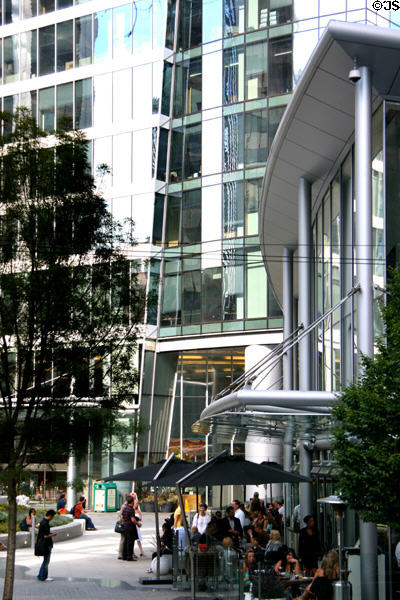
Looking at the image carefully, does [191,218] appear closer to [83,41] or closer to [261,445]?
[261,445]

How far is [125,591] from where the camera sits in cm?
1927

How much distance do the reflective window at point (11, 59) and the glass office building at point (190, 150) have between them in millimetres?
3637

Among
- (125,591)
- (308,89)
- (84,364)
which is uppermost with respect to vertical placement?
(308,89)

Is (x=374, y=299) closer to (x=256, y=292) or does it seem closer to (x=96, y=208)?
(x=96, y=208)

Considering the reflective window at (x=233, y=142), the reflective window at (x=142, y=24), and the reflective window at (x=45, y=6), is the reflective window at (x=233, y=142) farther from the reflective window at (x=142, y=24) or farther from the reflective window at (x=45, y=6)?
the reflective window at (x=45, y=6)

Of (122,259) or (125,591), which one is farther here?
(125,591)

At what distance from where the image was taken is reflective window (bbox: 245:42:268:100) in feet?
153

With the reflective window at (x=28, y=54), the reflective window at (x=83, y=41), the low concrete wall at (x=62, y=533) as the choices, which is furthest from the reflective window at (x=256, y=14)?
the low concrete wall at (x=62, y=533)

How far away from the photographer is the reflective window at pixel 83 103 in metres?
52.2

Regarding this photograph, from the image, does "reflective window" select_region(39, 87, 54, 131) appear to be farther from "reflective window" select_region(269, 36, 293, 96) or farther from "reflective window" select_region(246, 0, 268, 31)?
"reflective window" select_region(269, 36, 293, 96)

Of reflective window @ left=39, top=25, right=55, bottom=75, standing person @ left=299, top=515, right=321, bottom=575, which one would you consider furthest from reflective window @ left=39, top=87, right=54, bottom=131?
standing person @ left=299, top=515, right=321, bottom=575

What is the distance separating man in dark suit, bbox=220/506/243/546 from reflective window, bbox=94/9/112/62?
35.1m

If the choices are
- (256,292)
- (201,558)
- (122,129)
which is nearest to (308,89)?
(201,558)

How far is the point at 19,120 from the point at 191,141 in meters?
32.7
